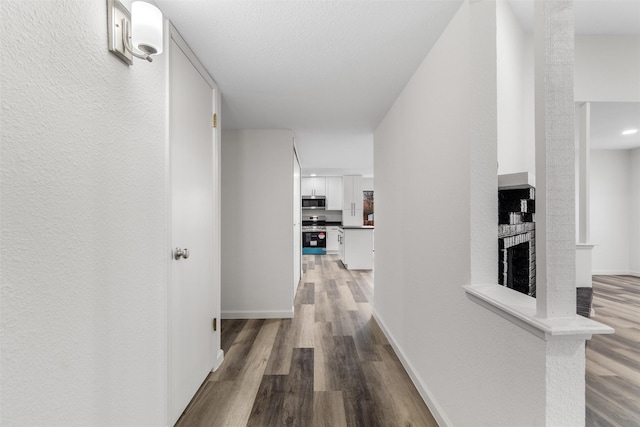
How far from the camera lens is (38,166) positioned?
80 cm

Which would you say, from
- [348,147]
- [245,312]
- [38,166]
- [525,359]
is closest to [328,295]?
[245,312]

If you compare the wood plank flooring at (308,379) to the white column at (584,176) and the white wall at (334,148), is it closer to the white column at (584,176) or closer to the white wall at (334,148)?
the white column at (584,176)

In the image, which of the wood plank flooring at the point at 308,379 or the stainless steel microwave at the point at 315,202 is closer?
the wood plank flooring at the point at 308,379

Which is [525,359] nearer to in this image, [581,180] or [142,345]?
[142,345]

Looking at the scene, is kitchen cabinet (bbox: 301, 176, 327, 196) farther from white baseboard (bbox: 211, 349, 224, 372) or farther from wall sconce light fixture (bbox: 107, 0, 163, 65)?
wall sconce light fixture (bbox: 107, 0, 163, 65)

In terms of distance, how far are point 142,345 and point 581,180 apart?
3.48 m

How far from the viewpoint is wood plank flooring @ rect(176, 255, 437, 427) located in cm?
174

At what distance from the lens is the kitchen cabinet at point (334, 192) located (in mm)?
8930

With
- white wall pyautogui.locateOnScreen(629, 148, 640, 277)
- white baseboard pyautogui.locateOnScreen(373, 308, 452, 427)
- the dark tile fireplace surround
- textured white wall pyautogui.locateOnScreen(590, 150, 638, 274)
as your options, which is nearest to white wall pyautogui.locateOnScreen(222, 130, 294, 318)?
white baseboard pyautogui.locateOnScreen(373, 308, 452, 427)

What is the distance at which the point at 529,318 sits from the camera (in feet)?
3.04

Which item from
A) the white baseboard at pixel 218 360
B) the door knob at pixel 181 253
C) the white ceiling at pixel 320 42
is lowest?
the white baseboard at pixel 218 360

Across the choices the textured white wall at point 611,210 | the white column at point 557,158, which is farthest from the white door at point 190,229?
the textured white wall at point 611,210

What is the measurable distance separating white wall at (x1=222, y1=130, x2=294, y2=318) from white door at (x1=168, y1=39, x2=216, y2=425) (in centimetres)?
125

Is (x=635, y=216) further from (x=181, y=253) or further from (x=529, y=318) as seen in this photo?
(x=181, y=253)
